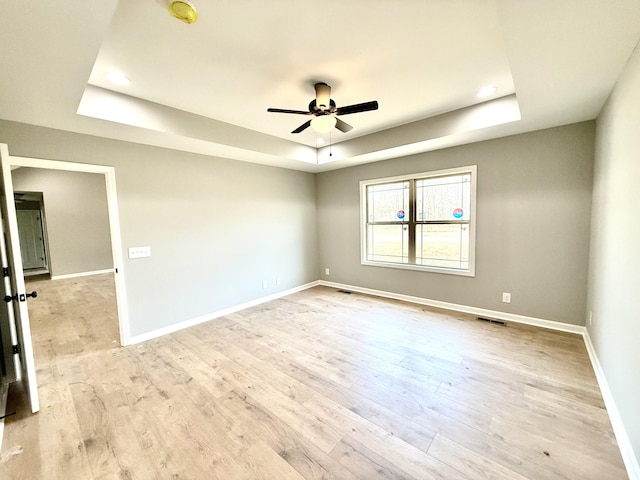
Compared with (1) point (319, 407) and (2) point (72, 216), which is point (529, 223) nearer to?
(1) point (319, 407)

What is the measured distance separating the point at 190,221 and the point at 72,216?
20.0 ft

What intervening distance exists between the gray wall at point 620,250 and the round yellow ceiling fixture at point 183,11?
2.69 meters

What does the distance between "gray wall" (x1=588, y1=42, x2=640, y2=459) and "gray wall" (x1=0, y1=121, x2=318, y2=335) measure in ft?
13.9

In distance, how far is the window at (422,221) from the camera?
3867 mm

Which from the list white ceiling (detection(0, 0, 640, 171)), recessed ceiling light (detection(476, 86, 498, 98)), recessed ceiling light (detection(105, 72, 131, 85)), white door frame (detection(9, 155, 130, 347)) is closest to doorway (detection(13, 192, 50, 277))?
white door frame (detection(9, 155, 130, 347))

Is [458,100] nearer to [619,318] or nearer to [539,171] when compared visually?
[539,171]

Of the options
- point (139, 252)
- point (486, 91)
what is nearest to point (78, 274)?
point (139, 252)

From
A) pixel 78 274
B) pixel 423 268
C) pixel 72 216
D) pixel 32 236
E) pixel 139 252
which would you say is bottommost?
pixel 78 274

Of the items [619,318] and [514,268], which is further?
[514,268]

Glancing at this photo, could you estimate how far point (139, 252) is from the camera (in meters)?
3.24

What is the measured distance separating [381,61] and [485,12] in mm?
744

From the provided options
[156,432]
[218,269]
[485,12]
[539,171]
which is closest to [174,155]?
[218,269]

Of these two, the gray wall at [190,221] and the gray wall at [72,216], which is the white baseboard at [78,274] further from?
the gray wall at [190,221]

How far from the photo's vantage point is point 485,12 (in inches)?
65.0
